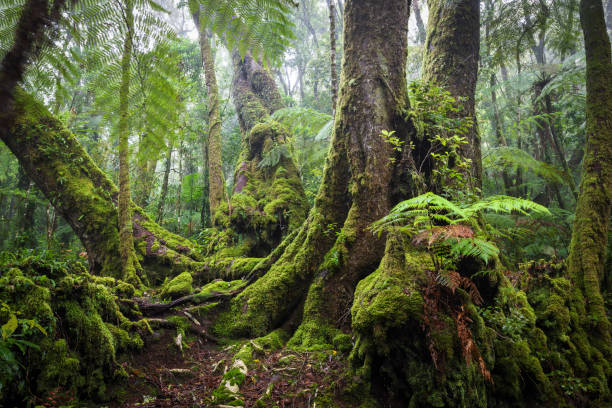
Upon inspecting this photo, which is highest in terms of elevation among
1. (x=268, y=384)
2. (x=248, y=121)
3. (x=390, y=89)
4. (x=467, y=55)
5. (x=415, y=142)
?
(x=248, y=121)

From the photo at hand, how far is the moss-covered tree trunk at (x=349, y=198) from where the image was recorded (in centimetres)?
368

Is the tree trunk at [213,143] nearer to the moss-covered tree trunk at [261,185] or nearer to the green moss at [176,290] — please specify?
the moss-covered tree trunk at [261,185]

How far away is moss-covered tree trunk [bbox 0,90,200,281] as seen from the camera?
526cm

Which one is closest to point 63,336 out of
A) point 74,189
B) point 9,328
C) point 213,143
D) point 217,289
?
point 9,328

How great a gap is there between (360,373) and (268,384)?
0.83 m

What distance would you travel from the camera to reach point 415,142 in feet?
13.2

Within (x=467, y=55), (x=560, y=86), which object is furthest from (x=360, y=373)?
(x=560, y=86)

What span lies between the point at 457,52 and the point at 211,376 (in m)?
5.58

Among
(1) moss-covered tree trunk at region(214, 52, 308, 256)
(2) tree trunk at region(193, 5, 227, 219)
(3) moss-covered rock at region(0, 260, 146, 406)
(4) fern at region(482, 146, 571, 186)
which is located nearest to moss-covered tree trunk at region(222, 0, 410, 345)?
(3) moss-covered rock at region(0, 260, 146, 406)

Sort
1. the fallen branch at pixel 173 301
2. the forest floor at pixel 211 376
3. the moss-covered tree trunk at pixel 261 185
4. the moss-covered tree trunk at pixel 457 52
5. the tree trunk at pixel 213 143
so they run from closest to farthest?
the forest floor at pixel 211 376
the fallen branch at pixel 173 301
the moss-covered tree trunk at pixel 457 52
the moss-covered tree trunk at pixel 261 185
the tree trunk at pixel 213 143

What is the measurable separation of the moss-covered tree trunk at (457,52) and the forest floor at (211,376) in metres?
3.69

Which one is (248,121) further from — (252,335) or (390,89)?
(252,335)

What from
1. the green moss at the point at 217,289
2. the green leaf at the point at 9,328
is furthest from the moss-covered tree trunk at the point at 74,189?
Result: the green leaf at the point at 9,328

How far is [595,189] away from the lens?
4414 mm
